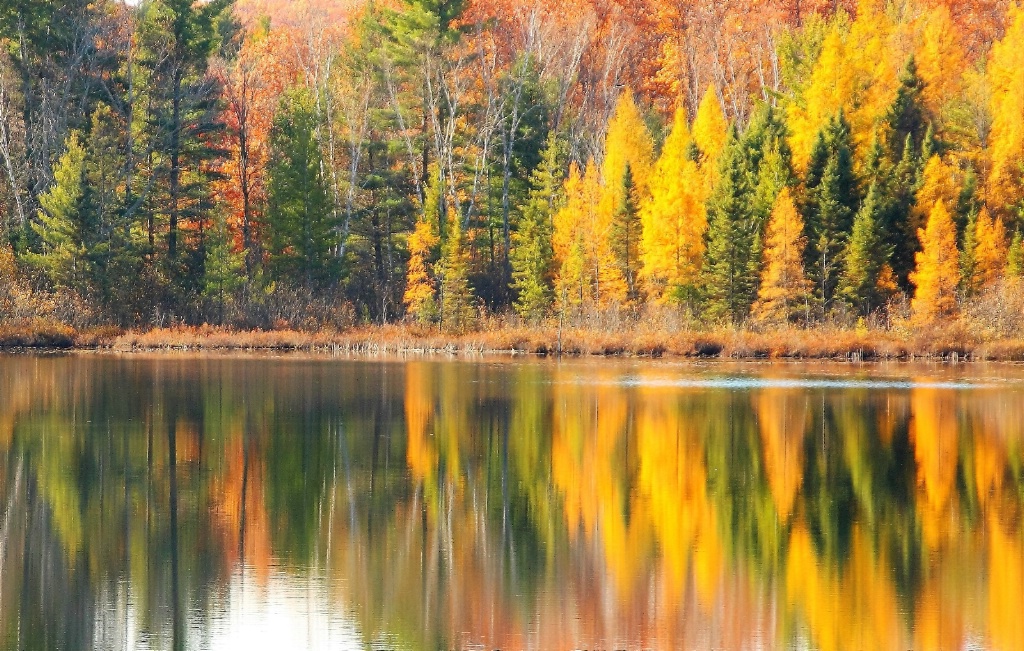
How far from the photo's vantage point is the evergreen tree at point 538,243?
2635 inches

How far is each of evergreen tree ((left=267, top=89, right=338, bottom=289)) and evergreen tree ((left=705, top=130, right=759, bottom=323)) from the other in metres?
16.9

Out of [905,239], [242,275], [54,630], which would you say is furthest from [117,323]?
[54,630]

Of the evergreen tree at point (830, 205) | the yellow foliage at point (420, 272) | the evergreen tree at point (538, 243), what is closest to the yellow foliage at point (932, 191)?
the evergreen tree at point (830, 205)

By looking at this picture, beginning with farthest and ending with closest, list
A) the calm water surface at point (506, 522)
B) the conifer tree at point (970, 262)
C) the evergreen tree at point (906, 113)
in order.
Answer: the evergreen tree at point (906, 113) < the conifer tree at point (970, 262) < the calm water surface at point (506, 522)

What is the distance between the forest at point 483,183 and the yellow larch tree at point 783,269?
139mm

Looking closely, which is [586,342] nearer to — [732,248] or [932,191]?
[732,248]

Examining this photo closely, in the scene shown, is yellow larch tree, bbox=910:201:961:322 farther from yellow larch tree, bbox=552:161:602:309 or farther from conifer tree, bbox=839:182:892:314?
yellow larch tree, bbox=552:161:602:309

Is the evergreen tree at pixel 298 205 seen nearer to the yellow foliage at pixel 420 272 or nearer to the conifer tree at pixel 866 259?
the yellow foliage at pixel 420 272

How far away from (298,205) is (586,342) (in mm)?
17510

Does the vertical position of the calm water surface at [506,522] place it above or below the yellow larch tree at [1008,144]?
below

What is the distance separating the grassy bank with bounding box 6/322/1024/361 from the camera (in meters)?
53.0

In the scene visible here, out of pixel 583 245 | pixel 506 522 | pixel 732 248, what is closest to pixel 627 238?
pixel 583 245

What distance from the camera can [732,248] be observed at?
63.6 meters

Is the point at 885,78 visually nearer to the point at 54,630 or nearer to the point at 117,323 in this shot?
the point at 117,323
